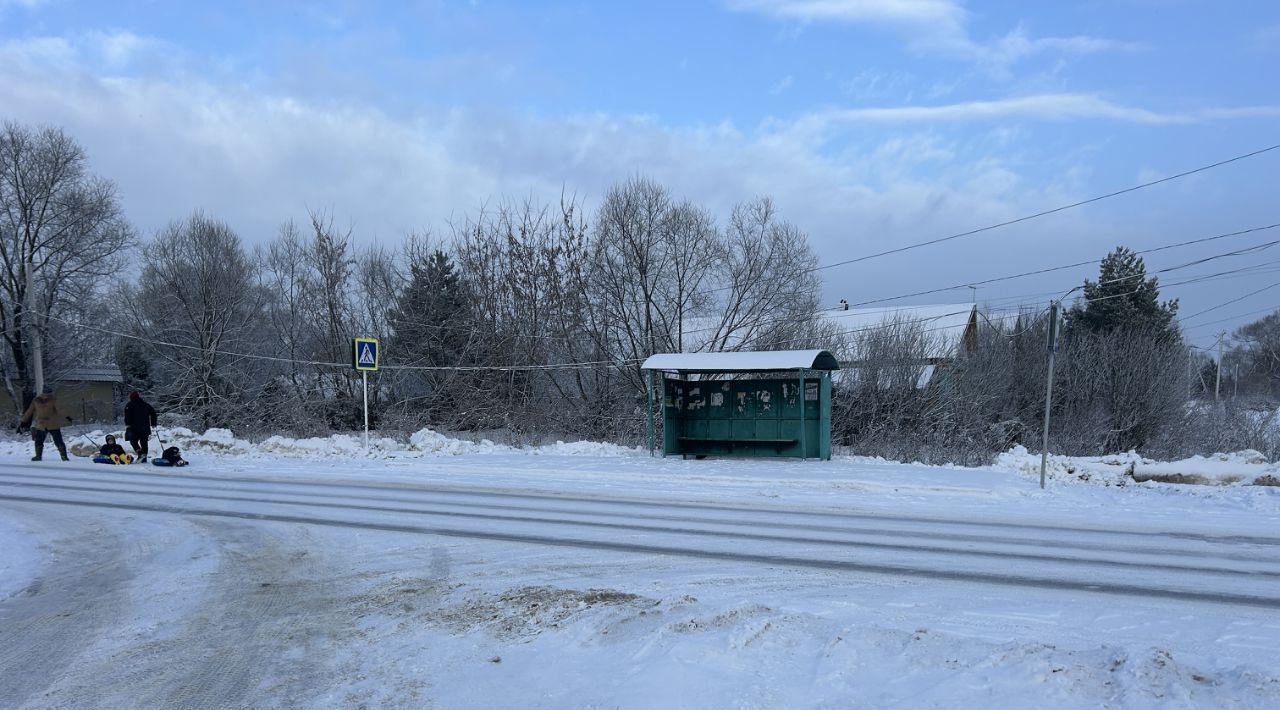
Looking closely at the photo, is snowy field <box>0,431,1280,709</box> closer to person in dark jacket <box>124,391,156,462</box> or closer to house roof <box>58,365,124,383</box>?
person in dark jacket <box>124,391,156,462</box>

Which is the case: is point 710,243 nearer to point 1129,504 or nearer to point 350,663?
point 1129,504

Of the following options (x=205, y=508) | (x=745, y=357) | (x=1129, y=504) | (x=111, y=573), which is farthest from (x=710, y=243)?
(x=111, y=573)

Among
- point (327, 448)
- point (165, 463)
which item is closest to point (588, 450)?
point (327, 448)

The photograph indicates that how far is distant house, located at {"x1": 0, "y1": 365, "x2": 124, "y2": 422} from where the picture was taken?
41.7m

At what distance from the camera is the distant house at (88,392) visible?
137ft

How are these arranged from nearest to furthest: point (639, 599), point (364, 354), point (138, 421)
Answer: point (639, 599)
point (138, 421)
point (364, 354)

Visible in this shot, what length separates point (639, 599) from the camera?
21.1 ft

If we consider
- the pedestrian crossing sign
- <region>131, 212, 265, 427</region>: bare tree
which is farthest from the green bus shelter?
<region>131, 212, 265, 427</region>: bare tree

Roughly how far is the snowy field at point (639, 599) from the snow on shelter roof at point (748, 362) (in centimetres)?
488

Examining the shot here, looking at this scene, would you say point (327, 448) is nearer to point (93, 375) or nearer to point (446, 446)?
point (446, 446)

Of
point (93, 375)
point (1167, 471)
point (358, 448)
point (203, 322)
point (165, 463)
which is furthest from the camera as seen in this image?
point (93, 375)

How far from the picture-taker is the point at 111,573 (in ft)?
26.4

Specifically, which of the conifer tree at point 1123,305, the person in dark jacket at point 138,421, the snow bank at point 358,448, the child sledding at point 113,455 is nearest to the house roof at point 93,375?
the snow bank at point 358,448

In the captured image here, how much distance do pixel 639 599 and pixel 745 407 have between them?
14762 mm
